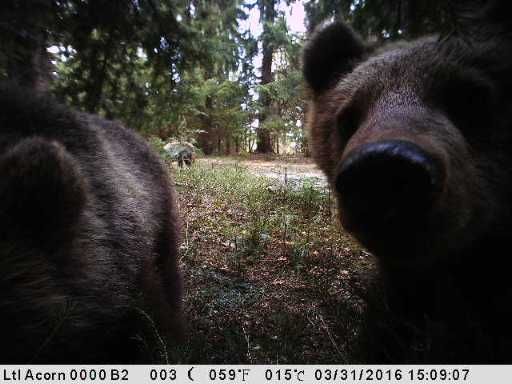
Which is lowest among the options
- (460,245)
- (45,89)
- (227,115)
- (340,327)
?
(340,327)

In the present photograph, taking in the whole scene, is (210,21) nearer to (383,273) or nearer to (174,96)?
(174,96)

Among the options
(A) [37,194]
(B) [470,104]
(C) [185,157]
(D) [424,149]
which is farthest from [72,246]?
(C) [185,157]

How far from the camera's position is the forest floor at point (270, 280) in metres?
2.89

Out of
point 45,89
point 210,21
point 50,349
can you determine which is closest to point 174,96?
point 210,21

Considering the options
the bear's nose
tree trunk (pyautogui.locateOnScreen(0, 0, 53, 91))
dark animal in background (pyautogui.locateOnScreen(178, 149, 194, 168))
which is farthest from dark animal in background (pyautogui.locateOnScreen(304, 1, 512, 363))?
dark animal in background (pyautogui.locateOnScreen(178, 149, 194, 168))

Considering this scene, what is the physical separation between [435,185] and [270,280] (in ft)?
10.5

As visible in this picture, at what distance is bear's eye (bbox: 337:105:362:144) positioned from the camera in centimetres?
254

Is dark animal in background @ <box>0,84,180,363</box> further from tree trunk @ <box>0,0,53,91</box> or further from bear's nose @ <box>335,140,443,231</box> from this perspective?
bear's nose @ <box>335,140,443,231</box>

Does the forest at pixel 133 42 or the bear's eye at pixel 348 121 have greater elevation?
the forest at pixel 133 42

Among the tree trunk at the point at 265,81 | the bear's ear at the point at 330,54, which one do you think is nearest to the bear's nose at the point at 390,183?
the bear's ear at the point at 330,54

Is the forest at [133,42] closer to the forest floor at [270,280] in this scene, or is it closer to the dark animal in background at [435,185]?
the dark animal in background at [435,185]

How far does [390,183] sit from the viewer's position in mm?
1640

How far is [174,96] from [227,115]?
14800mm

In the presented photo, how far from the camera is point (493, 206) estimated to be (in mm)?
2168
